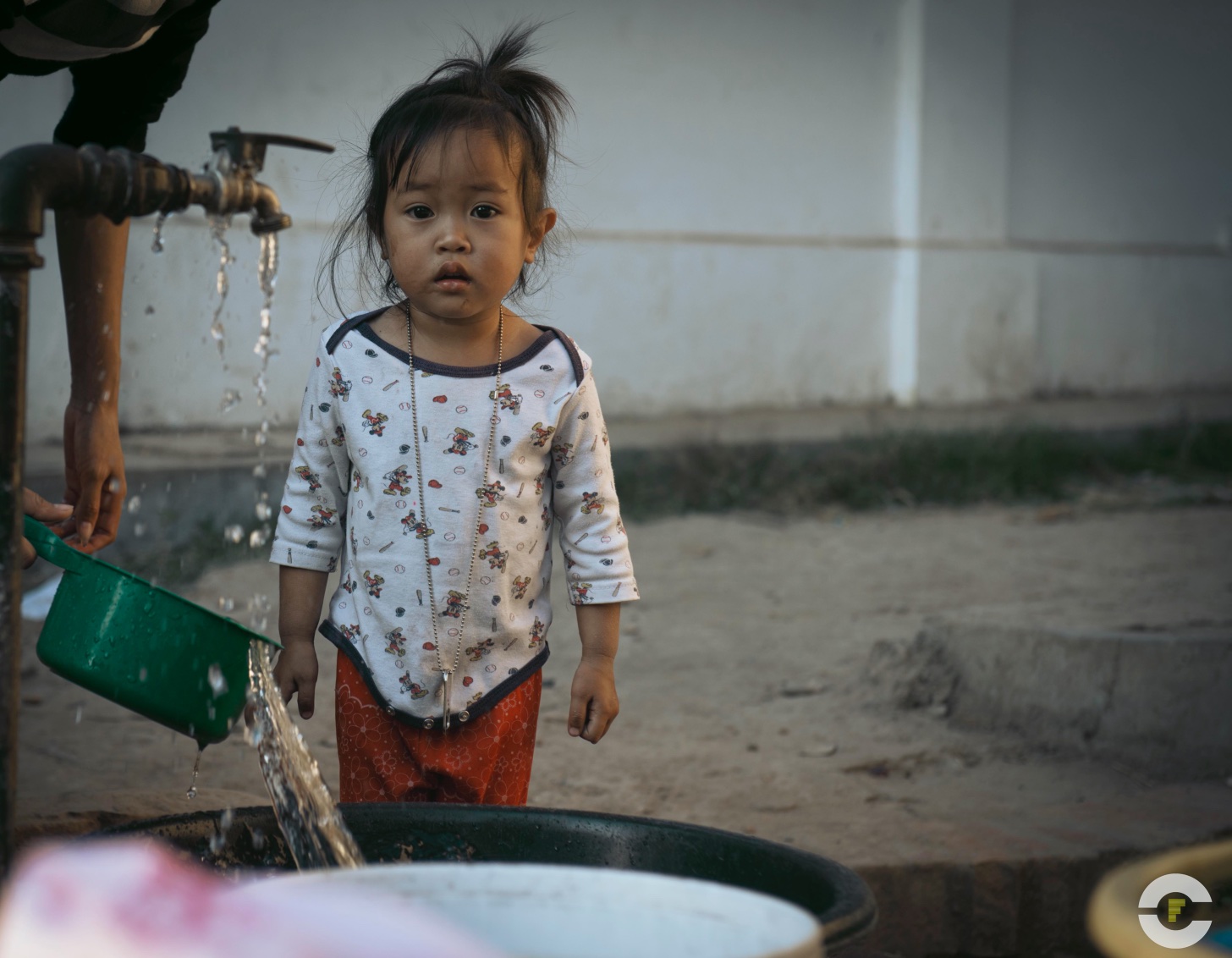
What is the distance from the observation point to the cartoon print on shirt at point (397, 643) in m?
1.63

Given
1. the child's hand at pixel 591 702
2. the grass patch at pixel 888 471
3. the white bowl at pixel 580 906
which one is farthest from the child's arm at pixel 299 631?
the grass patch at pixel 888 471

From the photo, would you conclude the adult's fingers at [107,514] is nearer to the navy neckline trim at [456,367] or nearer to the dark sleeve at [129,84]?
the navy neckline trim at [456,367]

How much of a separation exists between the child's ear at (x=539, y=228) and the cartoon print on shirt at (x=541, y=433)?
0.75ft

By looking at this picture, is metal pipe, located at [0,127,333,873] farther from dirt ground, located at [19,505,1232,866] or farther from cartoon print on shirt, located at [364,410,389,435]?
dirt ground, located at [19,505,1232,866]

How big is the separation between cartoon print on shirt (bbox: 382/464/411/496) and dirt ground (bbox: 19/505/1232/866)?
0.64m

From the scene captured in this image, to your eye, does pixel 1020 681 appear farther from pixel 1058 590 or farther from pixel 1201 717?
pixel 1058 590

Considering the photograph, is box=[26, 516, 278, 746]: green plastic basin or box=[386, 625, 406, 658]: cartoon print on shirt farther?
box=[386, 625, 406, 658]: cartoon print on shirt

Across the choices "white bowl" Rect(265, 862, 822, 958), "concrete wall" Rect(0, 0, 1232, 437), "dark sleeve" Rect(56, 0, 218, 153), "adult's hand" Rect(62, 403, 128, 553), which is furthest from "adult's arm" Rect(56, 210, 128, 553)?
"concrete wall" Rect(0, 0, 1232, 437)

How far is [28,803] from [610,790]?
1.09 m

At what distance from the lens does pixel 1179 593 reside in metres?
4.14

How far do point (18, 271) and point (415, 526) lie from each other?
79 cm

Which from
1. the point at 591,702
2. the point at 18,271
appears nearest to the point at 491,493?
the point at 591,702

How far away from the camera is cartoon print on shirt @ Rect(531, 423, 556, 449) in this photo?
1666 mm

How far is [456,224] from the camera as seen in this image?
5.26 feet
